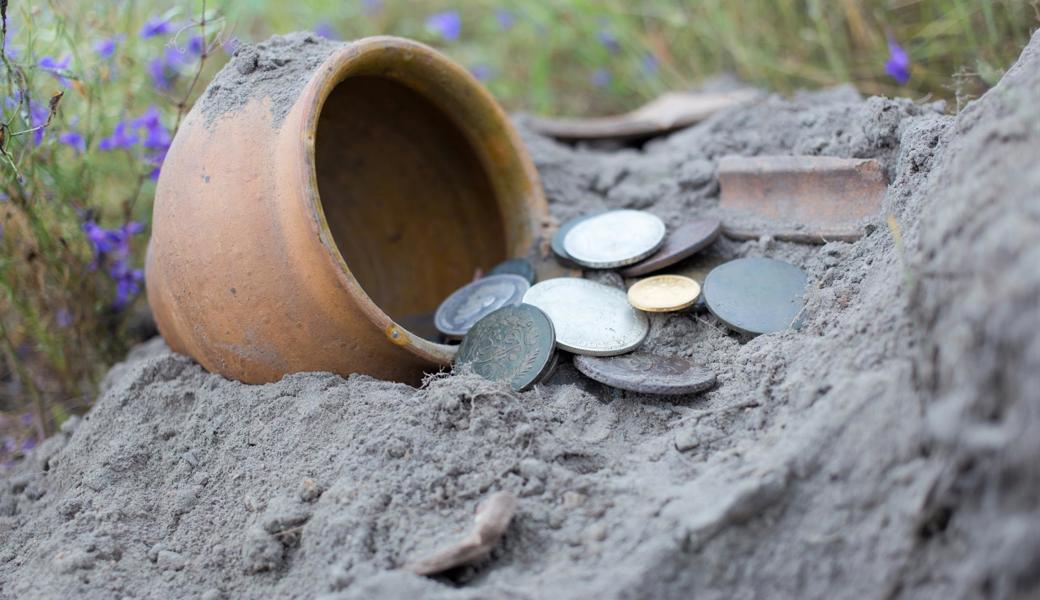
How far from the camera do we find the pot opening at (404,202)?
124 inches

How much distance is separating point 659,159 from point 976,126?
154 cm

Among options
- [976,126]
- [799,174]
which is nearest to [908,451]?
[976,126]

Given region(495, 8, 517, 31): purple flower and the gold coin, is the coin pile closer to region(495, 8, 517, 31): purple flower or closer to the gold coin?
the gold coin

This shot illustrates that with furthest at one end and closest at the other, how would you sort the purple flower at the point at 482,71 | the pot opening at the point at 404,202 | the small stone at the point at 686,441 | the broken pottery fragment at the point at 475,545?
the purple flower at the point at 482,71, the pot opening at the point at 404,202, the small stone at the point at 686,441, the broken pottery fragment at the point at 475,545

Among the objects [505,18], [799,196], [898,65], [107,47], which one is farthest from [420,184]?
[505,18]

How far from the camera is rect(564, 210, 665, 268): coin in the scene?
256 centimetres

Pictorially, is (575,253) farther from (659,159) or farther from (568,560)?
(568,560)

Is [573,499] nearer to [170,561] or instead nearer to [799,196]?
[170,561]

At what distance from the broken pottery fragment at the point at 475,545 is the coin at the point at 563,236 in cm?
114

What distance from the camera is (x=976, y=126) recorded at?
1740 mm

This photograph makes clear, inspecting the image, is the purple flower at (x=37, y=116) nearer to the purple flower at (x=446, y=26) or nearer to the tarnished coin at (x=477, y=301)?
the tarnished coin at (x=477, y=301)

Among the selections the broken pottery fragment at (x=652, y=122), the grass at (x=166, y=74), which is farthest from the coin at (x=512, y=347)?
the broken pottery fragment at (x=652, y=122)

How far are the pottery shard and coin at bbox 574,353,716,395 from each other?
0.61 m

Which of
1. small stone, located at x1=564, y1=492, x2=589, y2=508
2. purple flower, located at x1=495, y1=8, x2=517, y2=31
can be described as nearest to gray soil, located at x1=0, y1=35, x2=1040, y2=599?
small stone, located at x1=564, y1=492, x2=589, y2=508
